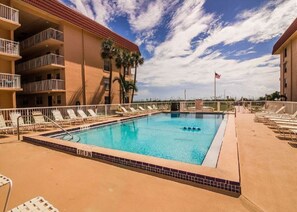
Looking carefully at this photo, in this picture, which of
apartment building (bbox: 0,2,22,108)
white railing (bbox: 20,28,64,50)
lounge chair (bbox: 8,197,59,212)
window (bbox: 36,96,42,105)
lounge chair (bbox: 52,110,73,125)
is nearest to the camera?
lounge chair (bbox: 8,197,59,212)

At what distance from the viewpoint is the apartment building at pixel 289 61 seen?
1912cm

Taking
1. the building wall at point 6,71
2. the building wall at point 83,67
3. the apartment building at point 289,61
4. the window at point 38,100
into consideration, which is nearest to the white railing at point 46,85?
the building wall at point 83,67

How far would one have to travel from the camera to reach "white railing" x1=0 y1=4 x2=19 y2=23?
39.5 feet

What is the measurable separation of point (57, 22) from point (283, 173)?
19198 mm

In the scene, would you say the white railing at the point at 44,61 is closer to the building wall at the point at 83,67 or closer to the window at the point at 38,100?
the building wall at the point at 83,67

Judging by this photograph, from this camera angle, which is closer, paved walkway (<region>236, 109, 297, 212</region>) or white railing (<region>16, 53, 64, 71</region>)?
paved walkway (<region>236, 109, 297, 212</region>)

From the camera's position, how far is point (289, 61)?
21.2m

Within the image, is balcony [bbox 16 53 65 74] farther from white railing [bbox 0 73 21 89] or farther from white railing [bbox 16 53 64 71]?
white railing [bbox 0 73 21 89]

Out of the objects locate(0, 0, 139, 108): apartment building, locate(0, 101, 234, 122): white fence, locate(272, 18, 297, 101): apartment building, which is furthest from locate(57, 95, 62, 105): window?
locate(272, 18, 297, 101): apartment building

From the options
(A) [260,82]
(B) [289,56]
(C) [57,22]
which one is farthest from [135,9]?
(A) [260,82]

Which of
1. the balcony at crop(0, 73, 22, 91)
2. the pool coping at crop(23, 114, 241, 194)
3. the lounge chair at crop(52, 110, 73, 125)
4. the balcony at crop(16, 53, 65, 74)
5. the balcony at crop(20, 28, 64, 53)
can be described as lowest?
the pool coping at crop(23, 114, 241, 194)

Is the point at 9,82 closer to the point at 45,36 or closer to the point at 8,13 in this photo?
the point at 8,13

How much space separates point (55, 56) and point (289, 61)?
2550cm

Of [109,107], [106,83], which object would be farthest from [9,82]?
[106,83]
